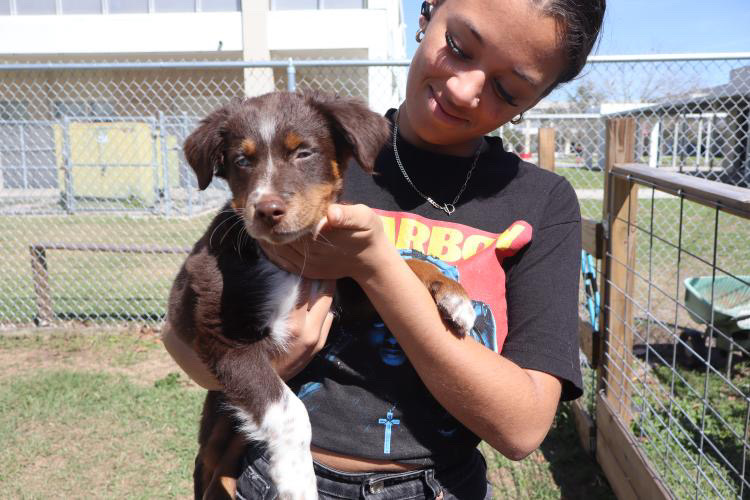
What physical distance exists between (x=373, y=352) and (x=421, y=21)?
102cm

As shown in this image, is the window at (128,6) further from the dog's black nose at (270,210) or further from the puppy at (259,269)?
the dog's black nose at (270,210)

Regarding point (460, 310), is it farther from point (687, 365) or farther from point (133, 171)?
point (133, 171)

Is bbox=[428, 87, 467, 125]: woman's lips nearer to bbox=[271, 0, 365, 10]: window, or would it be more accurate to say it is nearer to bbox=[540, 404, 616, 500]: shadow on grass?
bbox=[540, 404, 616, 500]: shadow on grass

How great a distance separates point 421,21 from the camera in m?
1.88

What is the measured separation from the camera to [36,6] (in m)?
19.5

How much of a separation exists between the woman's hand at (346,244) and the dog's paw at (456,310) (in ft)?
0.71

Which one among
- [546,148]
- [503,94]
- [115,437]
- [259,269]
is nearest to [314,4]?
[546,148]

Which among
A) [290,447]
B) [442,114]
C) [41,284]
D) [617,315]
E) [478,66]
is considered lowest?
[41,284]

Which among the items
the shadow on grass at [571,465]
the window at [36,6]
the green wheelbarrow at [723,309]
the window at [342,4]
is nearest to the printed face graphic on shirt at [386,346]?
the shadow on grass at [571,465]

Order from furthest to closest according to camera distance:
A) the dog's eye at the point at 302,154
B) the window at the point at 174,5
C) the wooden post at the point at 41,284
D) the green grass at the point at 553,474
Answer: the window at the point at 174,5 < the wooden post at the point at 41,284 < the green grass at the point at 553,474 < the dog's eye at the point at 302,154

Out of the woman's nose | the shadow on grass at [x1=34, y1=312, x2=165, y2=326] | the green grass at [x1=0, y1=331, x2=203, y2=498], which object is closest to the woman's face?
the woman's nose

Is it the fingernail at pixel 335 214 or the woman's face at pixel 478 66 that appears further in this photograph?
the woman's face at pixel 478 66

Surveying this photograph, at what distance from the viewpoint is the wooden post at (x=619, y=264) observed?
11.2 feet

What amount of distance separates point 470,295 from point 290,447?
2.10ft
